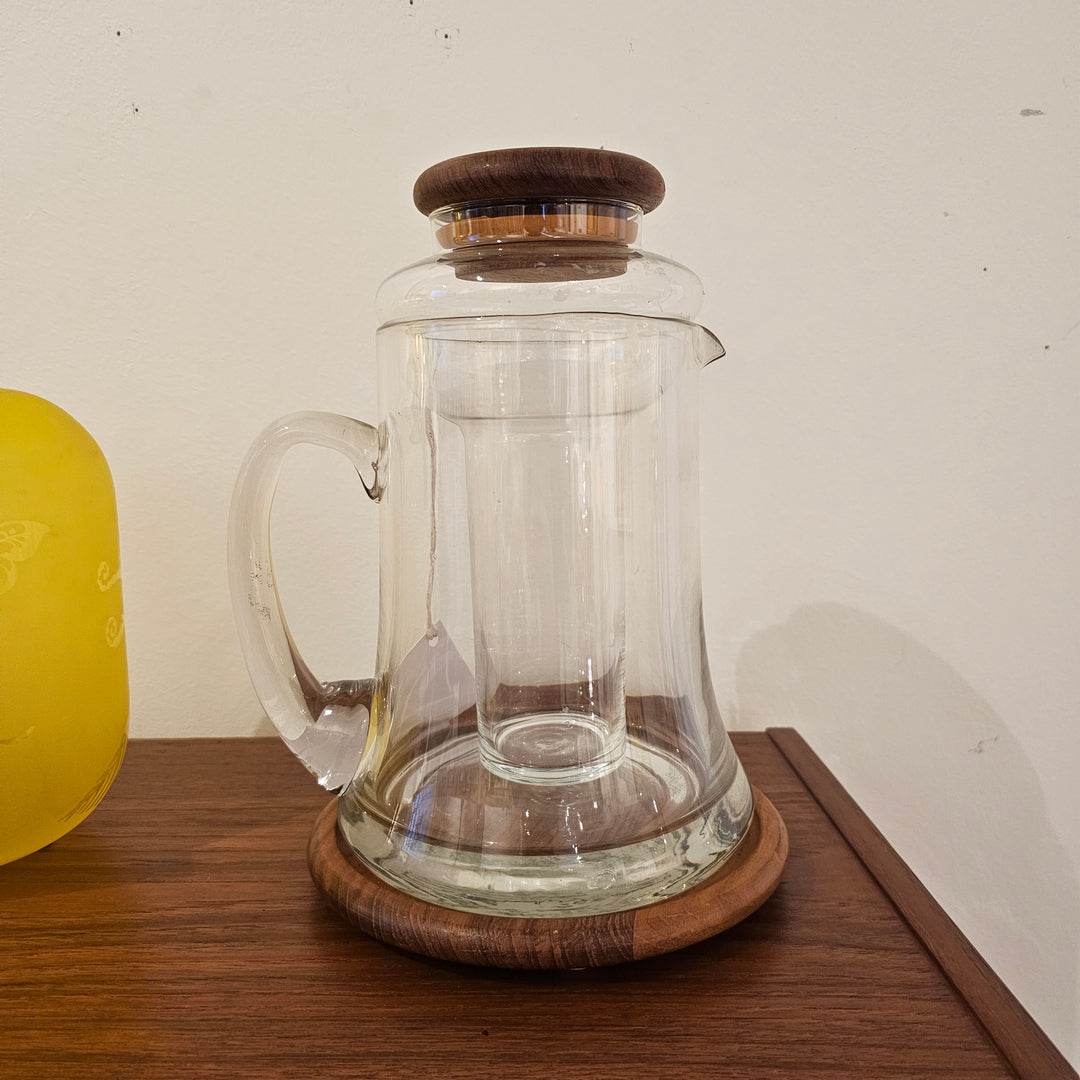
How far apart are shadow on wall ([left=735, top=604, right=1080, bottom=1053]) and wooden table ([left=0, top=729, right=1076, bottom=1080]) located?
0.23 meters

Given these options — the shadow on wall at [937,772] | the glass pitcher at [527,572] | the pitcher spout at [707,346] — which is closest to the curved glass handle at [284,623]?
the glass pitcher at [527,572]

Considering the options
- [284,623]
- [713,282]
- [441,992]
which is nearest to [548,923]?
[441,992]

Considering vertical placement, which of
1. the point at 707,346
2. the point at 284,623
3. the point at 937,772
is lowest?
the point at 937,772

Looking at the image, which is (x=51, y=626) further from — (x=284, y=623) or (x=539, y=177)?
(x=539, y=177)

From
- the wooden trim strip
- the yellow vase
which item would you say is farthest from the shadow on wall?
the yellow vase

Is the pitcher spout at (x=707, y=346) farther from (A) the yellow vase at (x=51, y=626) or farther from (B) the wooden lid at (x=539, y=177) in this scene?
(A) the yellow vase at (x=51, y=626)

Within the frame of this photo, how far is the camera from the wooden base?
306 mm

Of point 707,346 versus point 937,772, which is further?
point 937,772

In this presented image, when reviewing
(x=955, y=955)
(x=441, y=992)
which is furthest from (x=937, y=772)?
(x=441, y=992)

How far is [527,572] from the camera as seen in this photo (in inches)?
14.1

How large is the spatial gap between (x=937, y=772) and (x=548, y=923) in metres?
0.42

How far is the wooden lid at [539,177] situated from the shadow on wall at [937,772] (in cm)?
36

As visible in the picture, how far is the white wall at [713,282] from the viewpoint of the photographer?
534 mm

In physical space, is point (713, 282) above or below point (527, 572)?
above
